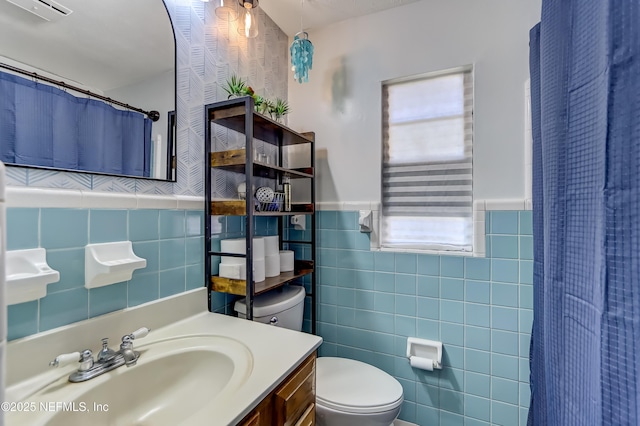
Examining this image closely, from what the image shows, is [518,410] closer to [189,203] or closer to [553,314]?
[553,314]

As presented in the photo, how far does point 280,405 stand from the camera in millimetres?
766

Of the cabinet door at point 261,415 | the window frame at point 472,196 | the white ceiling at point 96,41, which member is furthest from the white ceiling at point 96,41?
the window frame at point 472,196

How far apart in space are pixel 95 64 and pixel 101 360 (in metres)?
0.90

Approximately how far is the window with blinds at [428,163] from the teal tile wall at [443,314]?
130 mm

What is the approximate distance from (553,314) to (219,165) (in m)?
1.29

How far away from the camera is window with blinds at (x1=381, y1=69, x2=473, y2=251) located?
1.54 metres

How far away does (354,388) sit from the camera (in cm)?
129

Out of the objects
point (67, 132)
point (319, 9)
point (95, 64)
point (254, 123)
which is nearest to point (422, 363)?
point (254, 123)

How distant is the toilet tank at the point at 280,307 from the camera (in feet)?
4.27

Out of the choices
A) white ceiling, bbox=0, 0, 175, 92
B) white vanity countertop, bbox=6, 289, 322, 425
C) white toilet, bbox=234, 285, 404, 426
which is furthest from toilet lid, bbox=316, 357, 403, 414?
white ceiling, bbox=0, 0, 175, 92

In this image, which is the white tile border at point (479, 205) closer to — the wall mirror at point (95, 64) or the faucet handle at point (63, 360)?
the wall mirror at point (95, 64)

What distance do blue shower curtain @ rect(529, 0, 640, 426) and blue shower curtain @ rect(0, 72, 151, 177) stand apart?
128cm

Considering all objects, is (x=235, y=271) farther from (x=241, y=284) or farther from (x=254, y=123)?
(x=254, y=123)

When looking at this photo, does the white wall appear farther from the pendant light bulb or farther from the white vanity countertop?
the white vanity countertop
